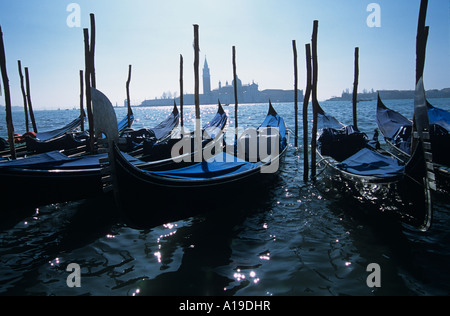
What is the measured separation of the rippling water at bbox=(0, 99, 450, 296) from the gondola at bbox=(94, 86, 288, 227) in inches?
15.5

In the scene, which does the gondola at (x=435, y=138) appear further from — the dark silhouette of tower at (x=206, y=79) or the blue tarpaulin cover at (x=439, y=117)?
the dark silhouette of tower at (x=206, y=79)

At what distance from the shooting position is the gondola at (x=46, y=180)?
4152mm

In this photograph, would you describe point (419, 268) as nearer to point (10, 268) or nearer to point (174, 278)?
point (174, 278)

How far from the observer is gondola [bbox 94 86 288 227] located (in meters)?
3.26

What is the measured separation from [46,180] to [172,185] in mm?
2230

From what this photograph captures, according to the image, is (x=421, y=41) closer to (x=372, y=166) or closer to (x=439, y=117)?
(x=372, y=166)

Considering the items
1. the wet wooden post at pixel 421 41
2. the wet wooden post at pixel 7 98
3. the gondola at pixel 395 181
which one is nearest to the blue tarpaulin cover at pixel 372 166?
the gondola at pixel 395 181

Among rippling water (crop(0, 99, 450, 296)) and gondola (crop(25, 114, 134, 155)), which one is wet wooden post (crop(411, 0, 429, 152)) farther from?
gondola (crop(25, 114, 134, 155))

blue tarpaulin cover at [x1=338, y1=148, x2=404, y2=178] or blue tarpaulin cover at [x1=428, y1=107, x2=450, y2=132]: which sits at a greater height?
blue tarpaulin cover at [x1=428, y1=107, x2=450, y2=132]

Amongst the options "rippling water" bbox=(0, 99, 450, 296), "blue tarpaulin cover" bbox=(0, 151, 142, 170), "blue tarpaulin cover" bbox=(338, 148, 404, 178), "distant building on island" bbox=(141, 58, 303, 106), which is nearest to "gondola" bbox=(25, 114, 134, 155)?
"blue tarpaulin cover" bbox=(0, 151, 142, 170)

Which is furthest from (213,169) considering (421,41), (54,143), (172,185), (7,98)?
(54,143)

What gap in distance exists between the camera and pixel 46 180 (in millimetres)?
4379

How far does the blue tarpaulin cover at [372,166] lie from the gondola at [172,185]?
171 cm

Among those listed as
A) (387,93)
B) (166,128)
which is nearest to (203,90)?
(387,93)
